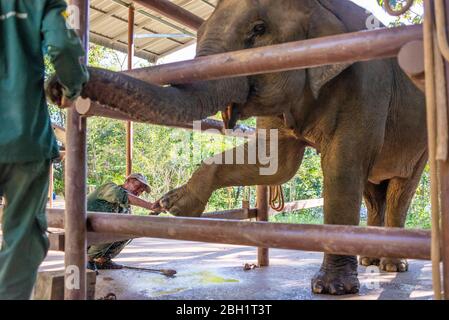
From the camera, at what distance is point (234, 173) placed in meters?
3.74

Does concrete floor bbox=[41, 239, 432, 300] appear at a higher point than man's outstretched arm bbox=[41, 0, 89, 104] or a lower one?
lower

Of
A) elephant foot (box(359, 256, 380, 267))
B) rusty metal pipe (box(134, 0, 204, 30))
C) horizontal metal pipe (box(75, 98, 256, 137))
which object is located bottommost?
elephant foot (box(359, 256, 380, 267))

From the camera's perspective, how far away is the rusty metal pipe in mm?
3399

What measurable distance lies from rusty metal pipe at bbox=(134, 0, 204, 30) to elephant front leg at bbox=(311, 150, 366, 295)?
1420 millimetres

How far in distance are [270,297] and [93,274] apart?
1.03 m

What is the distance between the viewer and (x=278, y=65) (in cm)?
168

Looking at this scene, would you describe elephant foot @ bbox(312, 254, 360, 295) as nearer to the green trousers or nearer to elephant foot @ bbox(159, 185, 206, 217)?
elephant foot @ bbox(159, 185, 206, 217)

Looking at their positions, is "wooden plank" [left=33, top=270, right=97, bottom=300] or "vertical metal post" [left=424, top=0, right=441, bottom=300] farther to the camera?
"wooden plank" [left=33, top=270, right=97, bottom=300]

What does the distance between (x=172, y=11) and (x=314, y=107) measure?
118cm

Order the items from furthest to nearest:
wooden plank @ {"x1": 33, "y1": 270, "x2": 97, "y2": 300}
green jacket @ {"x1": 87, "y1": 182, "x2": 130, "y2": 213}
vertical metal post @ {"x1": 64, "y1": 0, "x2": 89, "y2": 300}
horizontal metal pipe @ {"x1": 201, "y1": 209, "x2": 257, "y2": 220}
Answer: green jacket @ {"x1": 87, "y1": 182, "x2": 130, "y2": 213} < horizontal metal pipe @ {"x1": 201, "y1": 209, "x2": 257, "y2": 220} < vertical metal post @ {"x1": 64, "y1": 0, "x2": 89, "y2": 300} < wooden plank @ {"x1": 33, "y1": 270, "x2": 97, "y2": 300}

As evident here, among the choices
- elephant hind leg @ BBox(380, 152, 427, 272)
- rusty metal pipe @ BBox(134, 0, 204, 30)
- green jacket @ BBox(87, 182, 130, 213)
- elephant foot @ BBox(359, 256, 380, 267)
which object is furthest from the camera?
elephant hind leg @ BBox(380, 152, 427, 272)

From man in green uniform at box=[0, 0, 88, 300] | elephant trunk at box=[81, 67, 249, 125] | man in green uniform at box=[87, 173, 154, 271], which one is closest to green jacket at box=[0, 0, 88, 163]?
man in green uniform at box=[0, 0, 88, 300]
